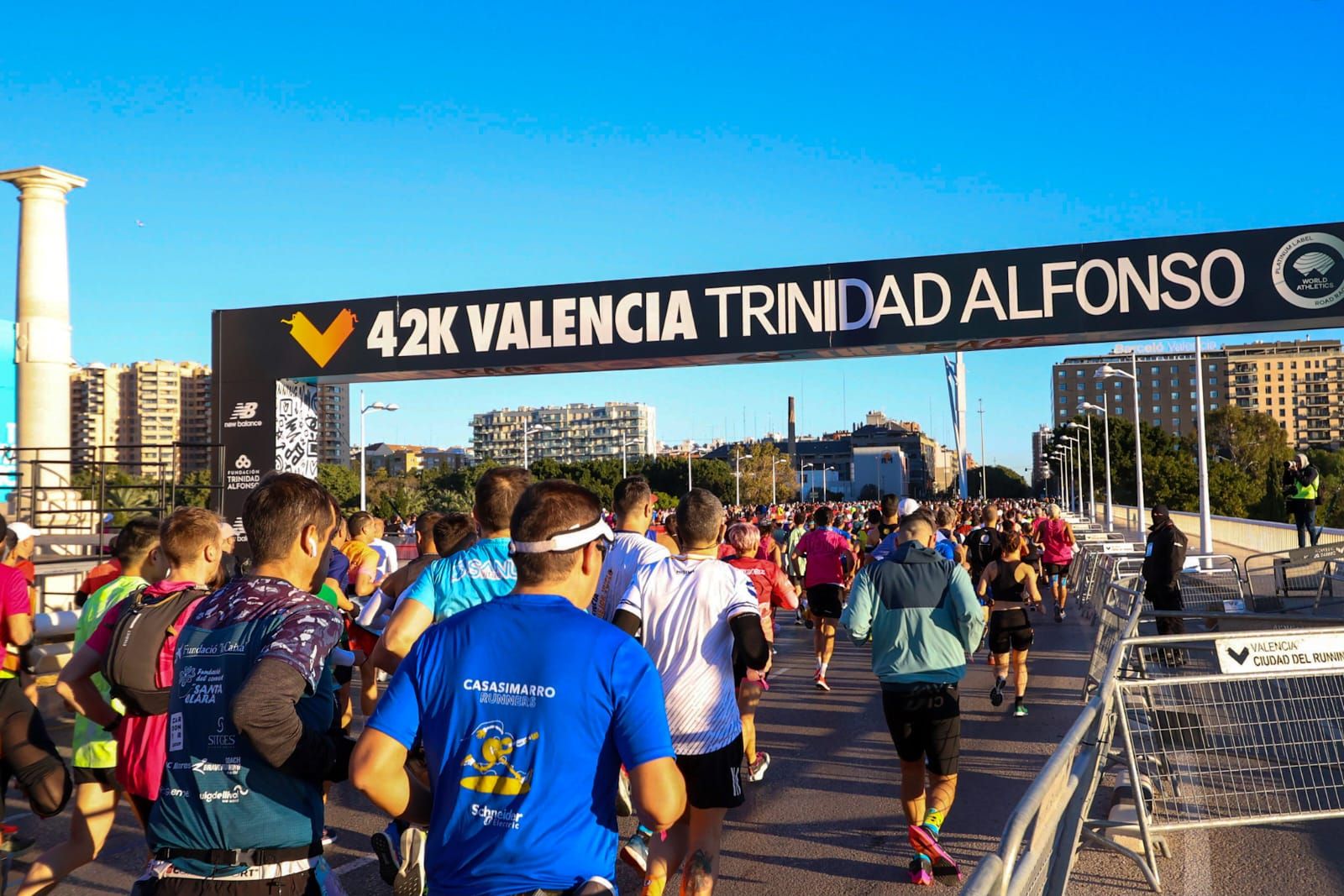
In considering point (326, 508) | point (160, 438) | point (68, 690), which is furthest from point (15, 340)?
point (160, 438)

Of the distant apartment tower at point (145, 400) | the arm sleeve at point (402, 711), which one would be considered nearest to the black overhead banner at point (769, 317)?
the arm sleeve at point (402, 711)

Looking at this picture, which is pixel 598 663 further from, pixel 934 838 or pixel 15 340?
pixel 15 340

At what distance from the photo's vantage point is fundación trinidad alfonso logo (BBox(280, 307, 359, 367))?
15523mm

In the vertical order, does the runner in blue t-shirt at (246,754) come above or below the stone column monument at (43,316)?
below

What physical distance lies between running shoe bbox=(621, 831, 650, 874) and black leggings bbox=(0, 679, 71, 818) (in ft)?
8.98

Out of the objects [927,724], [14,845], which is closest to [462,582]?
[927,724]

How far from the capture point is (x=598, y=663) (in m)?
2.45

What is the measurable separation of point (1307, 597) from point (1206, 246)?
196 inches

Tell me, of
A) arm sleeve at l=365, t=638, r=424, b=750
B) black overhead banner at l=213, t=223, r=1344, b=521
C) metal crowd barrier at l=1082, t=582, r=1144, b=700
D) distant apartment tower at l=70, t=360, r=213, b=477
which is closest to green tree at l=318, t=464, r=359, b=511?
black overhead banner at l=213, t=223, r=1344, b=521

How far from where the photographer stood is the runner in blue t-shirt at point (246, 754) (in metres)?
2.78

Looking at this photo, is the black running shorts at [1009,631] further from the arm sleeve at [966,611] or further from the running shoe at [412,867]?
the running shoe at [412,867]

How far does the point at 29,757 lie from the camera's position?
5387mm

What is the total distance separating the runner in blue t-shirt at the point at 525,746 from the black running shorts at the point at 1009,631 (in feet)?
26.9

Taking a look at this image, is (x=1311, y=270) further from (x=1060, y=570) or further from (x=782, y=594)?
(x=782, y=594)
